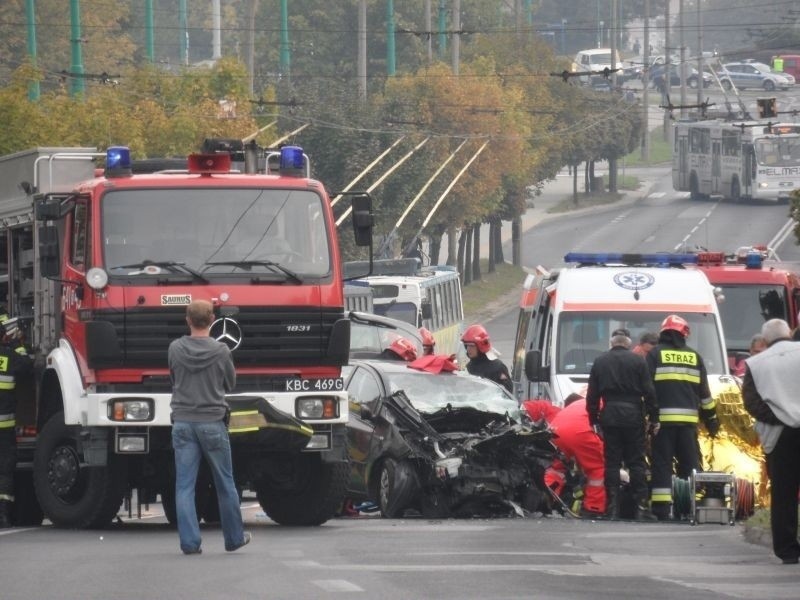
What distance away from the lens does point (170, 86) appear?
148 feet

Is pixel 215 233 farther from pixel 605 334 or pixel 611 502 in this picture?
pixel 605 334

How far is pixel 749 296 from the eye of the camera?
23609mm

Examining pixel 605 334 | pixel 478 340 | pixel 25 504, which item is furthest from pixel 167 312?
pixel 478 340

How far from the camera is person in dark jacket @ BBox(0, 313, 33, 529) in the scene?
15539mm

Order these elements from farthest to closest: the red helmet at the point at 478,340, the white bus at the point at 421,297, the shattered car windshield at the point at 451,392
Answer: the white bus at the point at 421,297, the red helmet at the point at 478,340, the shattered car windshield at the point at 451,392

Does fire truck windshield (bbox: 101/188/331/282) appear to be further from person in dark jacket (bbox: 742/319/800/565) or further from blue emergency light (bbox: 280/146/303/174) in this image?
person in dark jacket (bbox: 742/319/800/565)

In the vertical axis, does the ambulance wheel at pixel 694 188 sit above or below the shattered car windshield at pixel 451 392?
below

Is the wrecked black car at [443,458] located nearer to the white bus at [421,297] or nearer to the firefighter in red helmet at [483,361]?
the firefighter in red helmet at [483,361]

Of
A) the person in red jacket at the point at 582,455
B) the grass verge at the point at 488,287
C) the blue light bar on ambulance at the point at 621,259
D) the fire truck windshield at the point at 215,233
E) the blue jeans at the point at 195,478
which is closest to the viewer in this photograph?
the blue jeans at the point at 195,478

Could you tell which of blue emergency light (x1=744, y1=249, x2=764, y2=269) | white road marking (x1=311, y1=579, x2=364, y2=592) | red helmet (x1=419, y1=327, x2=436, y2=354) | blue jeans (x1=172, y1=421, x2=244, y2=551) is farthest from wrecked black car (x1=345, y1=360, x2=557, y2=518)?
blue emergency light (x1=744, y1=249, x2=764, y2=269)

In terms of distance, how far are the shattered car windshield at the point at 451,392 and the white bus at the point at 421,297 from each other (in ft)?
46.9

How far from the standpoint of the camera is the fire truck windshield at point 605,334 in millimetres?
20062

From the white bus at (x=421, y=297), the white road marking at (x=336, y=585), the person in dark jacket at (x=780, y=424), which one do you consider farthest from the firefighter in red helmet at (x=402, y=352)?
the white bus at (x=421, y=297)

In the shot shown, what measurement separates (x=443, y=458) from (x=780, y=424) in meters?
4.54
